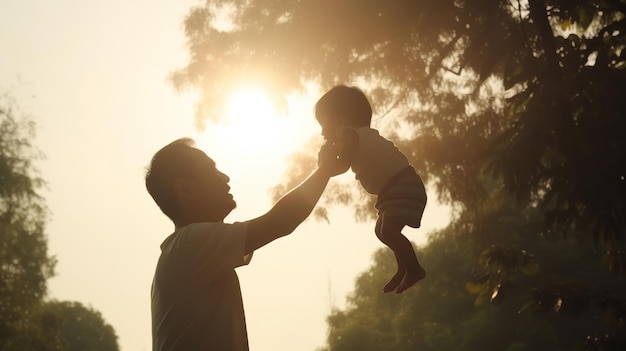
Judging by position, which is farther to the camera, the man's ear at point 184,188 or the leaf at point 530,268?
the leaf at point 530,268

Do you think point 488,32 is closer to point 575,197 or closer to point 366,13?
point 366,13

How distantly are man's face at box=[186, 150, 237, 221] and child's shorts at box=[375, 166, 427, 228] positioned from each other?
Result: 2.15ft

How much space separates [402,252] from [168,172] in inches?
41.3

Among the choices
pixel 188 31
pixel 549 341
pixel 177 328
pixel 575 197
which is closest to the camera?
pixel 177 328

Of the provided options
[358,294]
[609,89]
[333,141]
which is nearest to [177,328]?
[333,141]

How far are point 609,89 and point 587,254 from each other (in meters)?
30.6

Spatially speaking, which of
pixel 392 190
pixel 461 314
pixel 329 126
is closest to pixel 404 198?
pixel 392 190

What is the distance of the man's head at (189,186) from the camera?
297cm

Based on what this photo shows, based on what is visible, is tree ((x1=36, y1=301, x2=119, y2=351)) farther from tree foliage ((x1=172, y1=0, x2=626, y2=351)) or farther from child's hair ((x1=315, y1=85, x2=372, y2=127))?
child's hair ((x1=315, y1=85, x2=372, y2=127))

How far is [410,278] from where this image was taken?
304cm

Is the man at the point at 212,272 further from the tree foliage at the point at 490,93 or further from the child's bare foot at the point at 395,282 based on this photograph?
the tree foliage at the point at 490,93

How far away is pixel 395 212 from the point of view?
9.99 ft

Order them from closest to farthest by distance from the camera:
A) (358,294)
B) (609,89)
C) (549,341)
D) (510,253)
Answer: (609,89) < (510,253) < (549,341) < (358,294)

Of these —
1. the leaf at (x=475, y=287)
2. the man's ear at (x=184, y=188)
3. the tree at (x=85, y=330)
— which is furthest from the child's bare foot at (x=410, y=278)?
the tree at (x=85, y=330)
